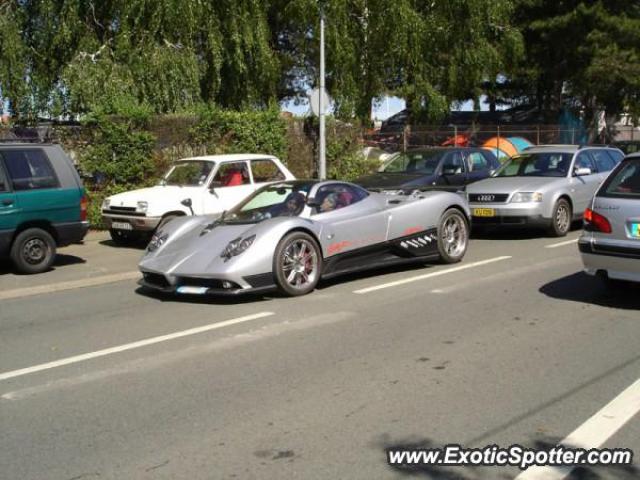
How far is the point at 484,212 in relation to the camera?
12680 millimetres

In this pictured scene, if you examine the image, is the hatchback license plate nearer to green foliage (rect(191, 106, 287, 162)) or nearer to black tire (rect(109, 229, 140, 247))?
black tire (rect(109, 229, 140, 247))

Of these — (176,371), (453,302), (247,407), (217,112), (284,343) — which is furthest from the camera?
(217,112)

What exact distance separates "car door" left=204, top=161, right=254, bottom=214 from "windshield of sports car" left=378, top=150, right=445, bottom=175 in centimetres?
328

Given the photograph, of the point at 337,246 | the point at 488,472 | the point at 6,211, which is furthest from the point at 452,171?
the point at 488,472

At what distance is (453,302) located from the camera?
25.0 feet

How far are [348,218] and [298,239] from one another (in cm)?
94

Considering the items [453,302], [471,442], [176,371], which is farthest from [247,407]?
[453,302]

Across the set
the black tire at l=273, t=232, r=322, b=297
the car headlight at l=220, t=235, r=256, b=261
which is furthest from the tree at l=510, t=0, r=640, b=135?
the car headlight at l=220, t=235, r=256, b=261

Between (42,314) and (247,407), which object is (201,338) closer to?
(247,407)

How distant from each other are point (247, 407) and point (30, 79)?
15165 millimetres

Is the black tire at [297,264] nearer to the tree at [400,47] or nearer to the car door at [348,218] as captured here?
the car door at [348,218]

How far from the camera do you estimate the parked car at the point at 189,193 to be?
12344mm

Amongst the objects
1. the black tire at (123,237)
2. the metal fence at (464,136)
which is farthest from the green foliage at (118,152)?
the metal fence at (464,136)

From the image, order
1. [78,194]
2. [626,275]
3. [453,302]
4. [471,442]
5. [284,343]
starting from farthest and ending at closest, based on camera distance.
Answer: [78,194]
[453,302]
[626,275]
[284,343]
[471,442]
